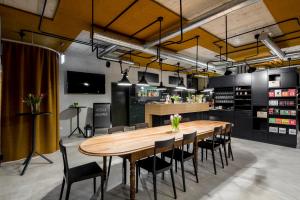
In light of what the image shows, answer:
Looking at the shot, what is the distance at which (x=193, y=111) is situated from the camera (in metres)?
7.67

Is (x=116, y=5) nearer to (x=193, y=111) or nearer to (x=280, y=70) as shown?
(x=280, y=70)

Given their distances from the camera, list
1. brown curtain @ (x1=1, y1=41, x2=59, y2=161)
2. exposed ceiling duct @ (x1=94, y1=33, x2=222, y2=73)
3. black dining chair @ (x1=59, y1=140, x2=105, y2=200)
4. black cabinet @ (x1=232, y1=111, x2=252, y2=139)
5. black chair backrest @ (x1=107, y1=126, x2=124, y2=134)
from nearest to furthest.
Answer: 1. black dining chair @ (x1=59, y1=140, x2=105, y2=200)
2. black chair backrest @ (x1=107, y1=126, x2=124, y2=134)
3. exposed ceiling duct @ (x1=94, y1=33, x2=222, y2=73)
4. brown curtain @ (x1=1, y1=41, x2=59, y2=161)
5. black cabinet @ (x1=232, y1=111, x2=252, y2=139)

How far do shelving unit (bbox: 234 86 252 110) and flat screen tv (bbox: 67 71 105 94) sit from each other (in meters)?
5.47

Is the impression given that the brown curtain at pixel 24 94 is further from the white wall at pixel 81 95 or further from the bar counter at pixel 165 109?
the bar counter at pixel 165 109

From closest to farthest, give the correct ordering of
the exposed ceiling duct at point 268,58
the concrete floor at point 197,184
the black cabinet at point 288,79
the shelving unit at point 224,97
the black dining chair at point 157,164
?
the black dining chair at point 157,164 → the concrete floor at point 197,184 → the black cabinet at point 288,79 → the exposed ceiling duct at point 268,58 → the shelving unit at point 224,97

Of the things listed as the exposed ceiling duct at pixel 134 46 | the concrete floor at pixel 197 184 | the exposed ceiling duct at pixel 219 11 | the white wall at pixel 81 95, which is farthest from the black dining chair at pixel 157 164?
the white wall at pixel 81 95

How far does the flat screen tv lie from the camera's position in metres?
6.22

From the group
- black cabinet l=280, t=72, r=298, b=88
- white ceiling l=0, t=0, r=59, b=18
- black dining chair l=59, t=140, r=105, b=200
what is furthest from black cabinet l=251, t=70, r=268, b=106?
white ceiling l=0, t=0, r=59, b=18

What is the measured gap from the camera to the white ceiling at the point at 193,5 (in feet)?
9.33

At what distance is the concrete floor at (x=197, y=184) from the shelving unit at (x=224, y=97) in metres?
3.13

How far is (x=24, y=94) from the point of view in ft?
13.1

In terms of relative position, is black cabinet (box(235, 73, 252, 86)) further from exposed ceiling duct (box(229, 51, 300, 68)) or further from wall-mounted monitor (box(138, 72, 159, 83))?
wall-mounted monitor (box(138, 72, 159, 83))

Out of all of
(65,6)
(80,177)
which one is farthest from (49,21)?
(80,177)

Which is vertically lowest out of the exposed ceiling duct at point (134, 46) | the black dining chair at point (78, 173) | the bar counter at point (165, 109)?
the black dining chair at point (78, 173)
